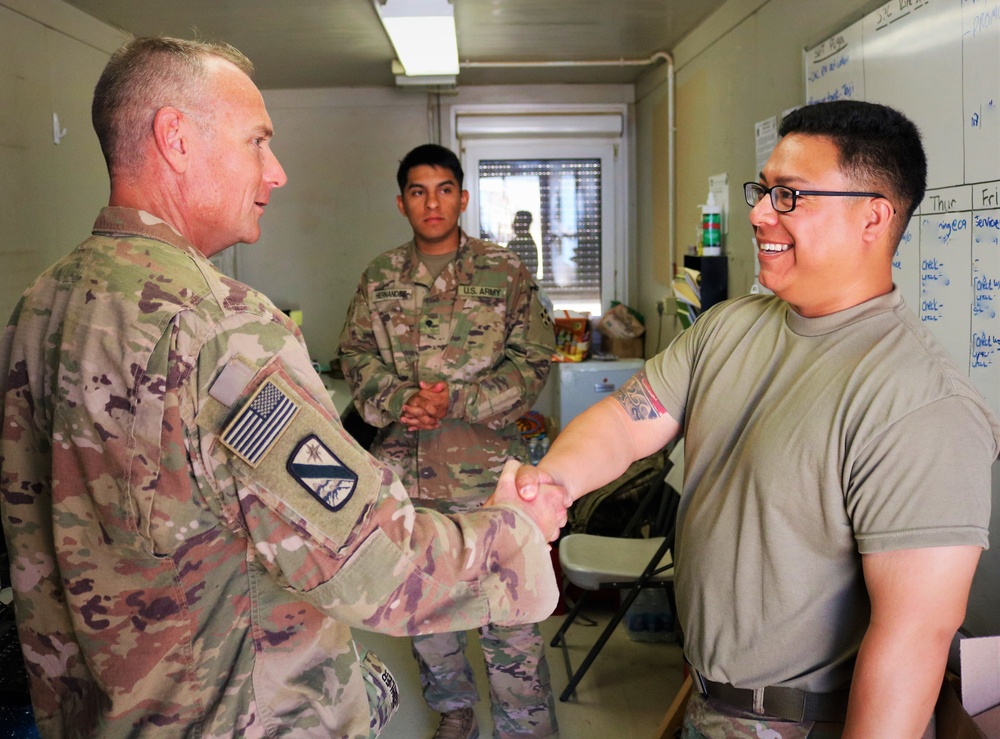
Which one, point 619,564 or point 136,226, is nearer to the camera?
point 136,226

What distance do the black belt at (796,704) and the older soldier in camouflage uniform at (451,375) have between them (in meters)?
1.42

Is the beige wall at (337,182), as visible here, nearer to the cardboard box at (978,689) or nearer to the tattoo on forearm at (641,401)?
the tattoo on forearm at (641,401)

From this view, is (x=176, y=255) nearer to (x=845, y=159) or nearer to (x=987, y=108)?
(x=845, y=159)

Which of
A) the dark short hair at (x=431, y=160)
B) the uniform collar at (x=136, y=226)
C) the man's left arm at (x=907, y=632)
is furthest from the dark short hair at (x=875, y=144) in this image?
the dark short hair at (x=431, y=160)

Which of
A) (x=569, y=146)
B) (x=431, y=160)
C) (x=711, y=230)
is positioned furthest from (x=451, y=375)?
(x=569, y=146)

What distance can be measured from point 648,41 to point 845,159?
3.45 m

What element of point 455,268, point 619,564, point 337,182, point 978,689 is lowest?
point 619,564

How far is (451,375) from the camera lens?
2.96 metres

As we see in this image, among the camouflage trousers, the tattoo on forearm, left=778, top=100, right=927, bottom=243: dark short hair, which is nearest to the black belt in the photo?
the tattoo on forearm

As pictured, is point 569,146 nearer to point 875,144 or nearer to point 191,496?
point 875,144

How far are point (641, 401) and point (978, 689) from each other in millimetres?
753

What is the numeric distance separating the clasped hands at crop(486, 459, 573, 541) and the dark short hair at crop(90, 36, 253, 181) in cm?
80

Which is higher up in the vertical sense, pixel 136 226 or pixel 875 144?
pixel 875 144

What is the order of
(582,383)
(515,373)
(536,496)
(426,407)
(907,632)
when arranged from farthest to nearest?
(582,383) → (515,373) → (426,407) → (536,496) → (907,632)
